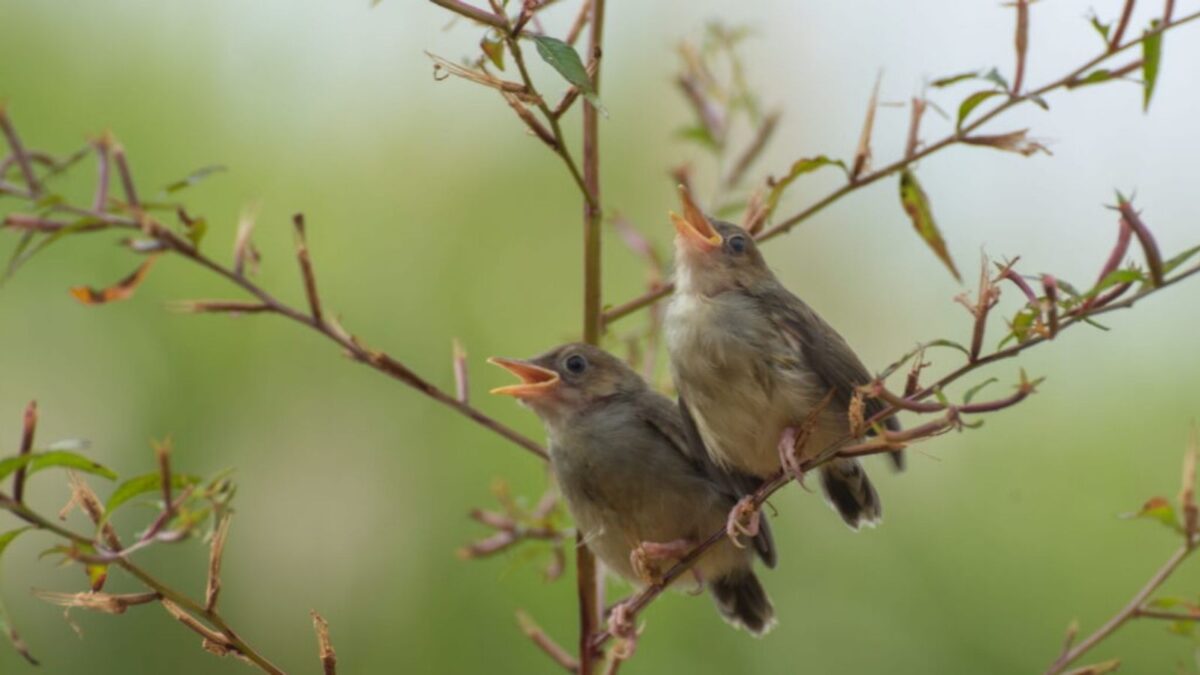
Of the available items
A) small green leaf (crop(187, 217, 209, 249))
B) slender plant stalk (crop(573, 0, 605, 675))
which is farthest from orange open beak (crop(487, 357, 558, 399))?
small green leaf (crop(187, 217, 209, 249))

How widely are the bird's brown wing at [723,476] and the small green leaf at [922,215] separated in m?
0.94

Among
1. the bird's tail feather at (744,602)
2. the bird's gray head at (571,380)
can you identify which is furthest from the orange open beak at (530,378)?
the bird's tail feather at (744,602)

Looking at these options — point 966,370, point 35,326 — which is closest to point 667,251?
point 966,370

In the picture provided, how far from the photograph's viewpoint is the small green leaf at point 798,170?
193 centimetres

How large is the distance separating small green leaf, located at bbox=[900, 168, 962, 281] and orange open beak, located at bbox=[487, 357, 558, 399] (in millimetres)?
1232

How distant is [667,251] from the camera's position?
3.50 m

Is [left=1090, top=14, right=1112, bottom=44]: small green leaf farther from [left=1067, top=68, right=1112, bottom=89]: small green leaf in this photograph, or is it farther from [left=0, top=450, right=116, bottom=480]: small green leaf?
[left=0, top=450, right=116, bottom=480]: small green leaf

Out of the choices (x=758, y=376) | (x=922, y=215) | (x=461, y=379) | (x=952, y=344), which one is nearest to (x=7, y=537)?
(x=461, y=379)

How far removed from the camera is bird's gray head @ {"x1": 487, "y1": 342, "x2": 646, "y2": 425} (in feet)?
10.7

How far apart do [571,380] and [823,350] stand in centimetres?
73

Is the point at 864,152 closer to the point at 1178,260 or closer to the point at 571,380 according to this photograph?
the point at 1178,260

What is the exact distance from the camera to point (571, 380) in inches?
130

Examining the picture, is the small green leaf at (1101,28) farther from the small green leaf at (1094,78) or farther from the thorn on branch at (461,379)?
the thorn on branch at (461,379)

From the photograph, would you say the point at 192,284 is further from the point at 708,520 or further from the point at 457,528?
the point at 708,520
